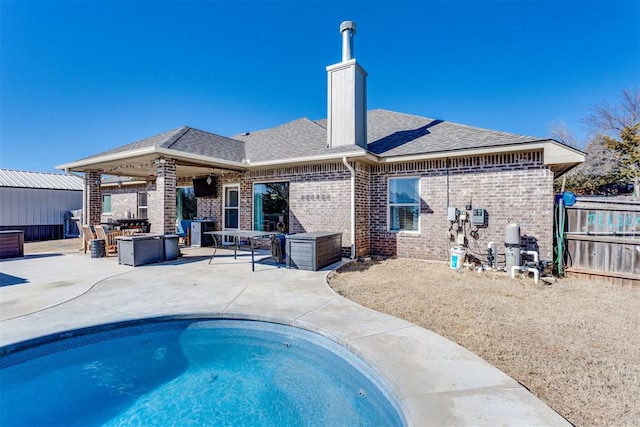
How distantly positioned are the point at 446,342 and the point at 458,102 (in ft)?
57.6

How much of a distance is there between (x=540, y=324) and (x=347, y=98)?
24.5 ft

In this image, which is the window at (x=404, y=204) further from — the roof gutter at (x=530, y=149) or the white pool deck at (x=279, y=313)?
the white pool deck at (x=279, y=313)

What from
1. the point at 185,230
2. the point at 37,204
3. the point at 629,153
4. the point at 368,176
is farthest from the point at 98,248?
the point at 629,153

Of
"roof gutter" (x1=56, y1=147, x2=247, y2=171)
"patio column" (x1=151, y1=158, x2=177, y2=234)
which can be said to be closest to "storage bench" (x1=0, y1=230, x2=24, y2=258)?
"roof gutter" (x1=56, y1=147, x2=247, y2=171)

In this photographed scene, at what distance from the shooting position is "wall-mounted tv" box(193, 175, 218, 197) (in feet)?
38.4

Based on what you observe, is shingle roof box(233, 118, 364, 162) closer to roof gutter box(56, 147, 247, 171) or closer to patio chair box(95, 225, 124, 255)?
roof gutter box(56, 147, 247, 171)

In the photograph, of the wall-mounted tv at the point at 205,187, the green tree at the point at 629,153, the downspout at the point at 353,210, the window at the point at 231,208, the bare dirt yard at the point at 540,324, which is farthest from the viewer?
the green tree at the point at 629,153

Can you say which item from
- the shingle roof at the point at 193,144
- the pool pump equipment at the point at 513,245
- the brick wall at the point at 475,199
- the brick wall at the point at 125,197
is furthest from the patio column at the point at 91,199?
the pool pump equipment at the point at 513,245

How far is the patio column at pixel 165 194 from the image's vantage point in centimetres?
817

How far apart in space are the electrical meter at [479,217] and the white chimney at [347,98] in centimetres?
368

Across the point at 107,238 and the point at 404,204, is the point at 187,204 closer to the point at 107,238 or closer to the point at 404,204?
the point at 107,238

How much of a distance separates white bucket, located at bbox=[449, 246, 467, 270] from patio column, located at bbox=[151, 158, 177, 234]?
7.83 meters

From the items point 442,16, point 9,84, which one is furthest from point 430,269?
point 9,84

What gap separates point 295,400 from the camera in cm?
280
